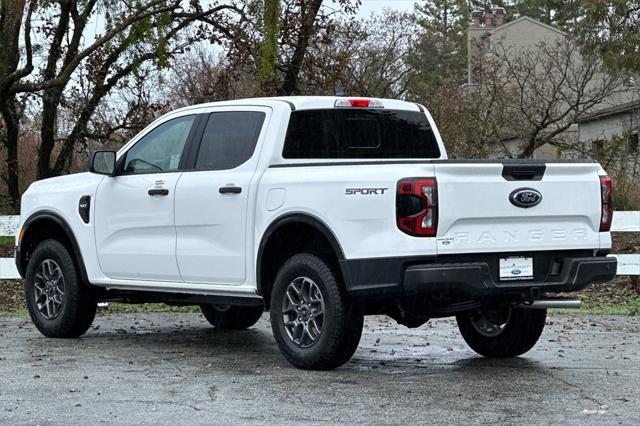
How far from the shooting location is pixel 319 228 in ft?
26.3

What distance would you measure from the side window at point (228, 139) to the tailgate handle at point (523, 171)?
2.04 meters

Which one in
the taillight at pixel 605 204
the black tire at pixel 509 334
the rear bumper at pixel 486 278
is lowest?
the black tire at pixel 509 334

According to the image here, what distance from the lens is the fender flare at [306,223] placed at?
7.91 metres

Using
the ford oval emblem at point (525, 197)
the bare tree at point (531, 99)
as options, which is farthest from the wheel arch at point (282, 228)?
the bare tree at point (531, 99)

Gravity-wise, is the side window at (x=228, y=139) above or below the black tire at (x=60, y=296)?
above

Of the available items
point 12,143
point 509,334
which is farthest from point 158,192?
point 12,143

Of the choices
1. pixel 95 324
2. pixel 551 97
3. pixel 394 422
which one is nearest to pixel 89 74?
pixel 95 324

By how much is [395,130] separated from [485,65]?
19.2m

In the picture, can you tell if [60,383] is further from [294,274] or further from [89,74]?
[89,74]

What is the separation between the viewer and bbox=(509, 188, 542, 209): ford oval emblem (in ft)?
25.8

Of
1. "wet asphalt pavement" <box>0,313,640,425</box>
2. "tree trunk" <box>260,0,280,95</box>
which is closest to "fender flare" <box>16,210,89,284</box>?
"wet asphalt pavement" <box>0,313,640,425</box>

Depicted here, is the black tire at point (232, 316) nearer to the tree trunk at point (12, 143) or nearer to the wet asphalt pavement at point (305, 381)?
the wet asphalt pavement at point (305, 381)

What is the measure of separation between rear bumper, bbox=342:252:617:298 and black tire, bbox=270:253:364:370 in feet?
0.71

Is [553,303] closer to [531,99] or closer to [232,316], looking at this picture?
[232,316]
